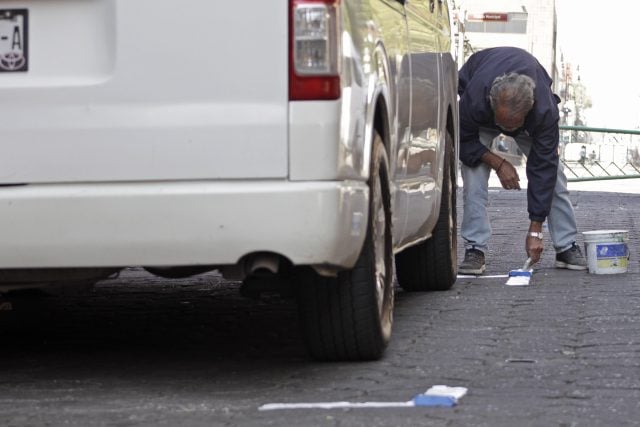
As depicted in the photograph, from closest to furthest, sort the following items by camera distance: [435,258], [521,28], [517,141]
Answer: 1. [435,258]
2. [517,141]
3. [521,28]

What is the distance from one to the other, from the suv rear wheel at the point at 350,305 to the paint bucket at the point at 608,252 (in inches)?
154

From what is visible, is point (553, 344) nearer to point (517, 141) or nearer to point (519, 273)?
point (519, 273)

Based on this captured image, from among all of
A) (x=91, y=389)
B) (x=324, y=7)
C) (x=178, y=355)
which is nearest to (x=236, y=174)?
(x=324, y=7)

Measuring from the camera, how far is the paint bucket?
9.49 m

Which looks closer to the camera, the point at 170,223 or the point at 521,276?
the point at 170,223

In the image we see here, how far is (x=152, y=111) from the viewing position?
507 centimetres

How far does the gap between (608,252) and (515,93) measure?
1135 millimetres

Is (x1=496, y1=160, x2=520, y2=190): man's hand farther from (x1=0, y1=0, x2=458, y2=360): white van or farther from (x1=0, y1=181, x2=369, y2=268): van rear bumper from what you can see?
(x1=0, y1=181, x2=369, y2=268): van rear bumper

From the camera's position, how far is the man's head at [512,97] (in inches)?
358

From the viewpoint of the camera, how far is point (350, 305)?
5633mm

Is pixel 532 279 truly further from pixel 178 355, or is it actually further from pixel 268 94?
pixel 268 94

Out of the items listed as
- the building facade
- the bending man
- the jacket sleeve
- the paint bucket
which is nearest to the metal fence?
the bending man

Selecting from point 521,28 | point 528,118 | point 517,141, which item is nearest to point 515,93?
point 528,118

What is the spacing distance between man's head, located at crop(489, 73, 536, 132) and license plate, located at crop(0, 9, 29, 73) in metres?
4.41
